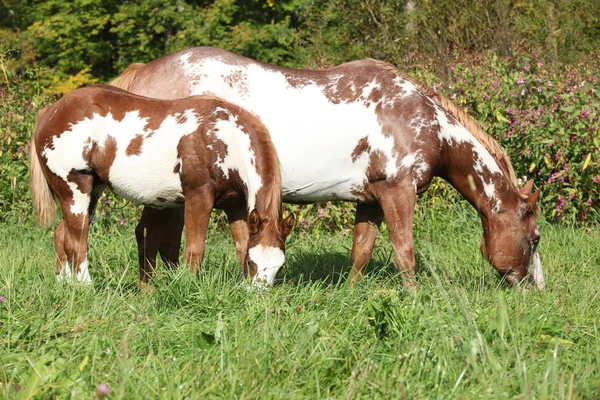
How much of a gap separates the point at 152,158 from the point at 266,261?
1.15 metres

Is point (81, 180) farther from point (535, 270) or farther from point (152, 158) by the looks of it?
point (535, 270)

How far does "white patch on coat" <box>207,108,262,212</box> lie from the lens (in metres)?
4.79

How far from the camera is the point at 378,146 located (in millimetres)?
5258

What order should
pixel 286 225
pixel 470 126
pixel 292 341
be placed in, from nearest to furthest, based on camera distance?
pixel 292 341 < pixel 286 225 < pixel 470 126

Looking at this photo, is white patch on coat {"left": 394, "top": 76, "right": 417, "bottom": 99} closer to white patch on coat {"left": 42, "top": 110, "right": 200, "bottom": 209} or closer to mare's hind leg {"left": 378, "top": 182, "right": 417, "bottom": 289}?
mare's hind leg {"left": 378, "top": 182, "right": 417, "bottom": 289}

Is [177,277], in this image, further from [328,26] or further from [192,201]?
[328,26]

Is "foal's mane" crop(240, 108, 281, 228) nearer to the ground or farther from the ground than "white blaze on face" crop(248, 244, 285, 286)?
Result: farther from the ground

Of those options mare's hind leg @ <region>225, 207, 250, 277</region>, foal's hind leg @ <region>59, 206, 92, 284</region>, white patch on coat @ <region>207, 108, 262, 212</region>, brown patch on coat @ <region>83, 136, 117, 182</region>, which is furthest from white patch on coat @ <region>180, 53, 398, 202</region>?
foal's hind leg @ <region>59, 206, 92, 284</region>

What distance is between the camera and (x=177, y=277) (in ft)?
14.1

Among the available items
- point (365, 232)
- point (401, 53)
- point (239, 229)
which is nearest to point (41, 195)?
point (239, 229)

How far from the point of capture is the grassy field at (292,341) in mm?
3008

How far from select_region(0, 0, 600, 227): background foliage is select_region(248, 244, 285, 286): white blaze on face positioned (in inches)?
126

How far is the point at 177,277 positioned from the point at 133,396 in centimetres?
142

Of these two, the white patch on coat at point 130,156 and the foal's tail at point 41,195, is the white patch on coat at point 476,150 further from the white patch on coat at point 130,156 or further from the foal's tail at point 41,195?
the foal's tail at point 41,195
